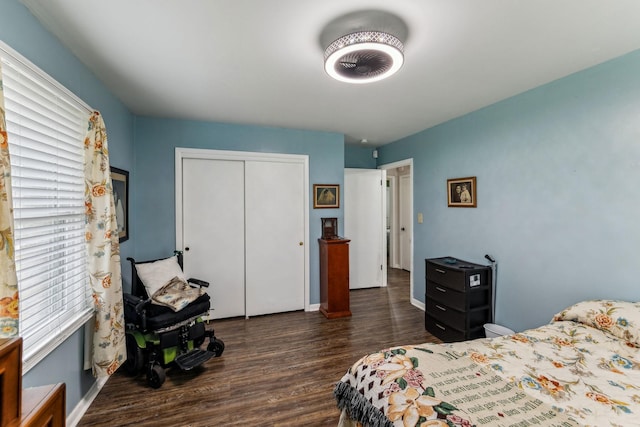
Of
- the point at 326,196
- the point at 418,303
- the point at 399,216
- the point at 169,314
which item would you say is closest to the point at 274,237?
the point at 326,196

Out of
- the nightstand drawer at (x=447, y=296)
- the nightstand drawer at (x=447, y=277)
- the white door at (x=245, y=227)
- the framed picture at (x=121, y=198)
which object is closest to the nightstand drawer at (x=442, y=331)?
the nightstand drawer at (x=447, y=296)

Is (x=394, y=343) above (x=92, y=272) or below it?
below

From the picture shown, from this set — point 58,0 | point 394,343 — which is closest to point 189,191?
point 58,0

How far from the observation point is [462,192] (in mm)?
3211

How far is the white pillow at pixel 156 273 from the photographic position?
2496mm

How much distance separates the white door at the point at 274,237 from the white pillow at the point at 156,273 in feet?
3.18

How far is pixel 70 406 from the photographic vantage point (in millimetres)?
1764

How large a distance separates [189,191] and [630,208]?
3.94m

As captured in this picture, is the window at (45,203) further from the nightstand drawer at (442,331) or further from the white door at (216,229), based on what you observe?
the nightstand drawer at (442,331)

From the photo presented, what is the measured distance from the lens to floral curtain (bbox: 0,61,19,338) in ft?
3.43

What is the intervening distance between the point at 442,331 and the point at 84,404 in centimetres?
308

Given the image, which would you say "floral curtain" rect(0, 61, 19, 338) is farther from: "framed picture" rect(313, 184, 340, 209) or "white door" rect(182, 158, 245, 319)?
"framed picture" rect(313, 184, 340, 209)

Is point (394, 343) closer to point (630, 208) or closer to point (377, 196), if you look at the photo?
point (630, 208)

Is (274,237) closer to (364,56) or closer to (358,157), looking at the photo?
(358,157)
